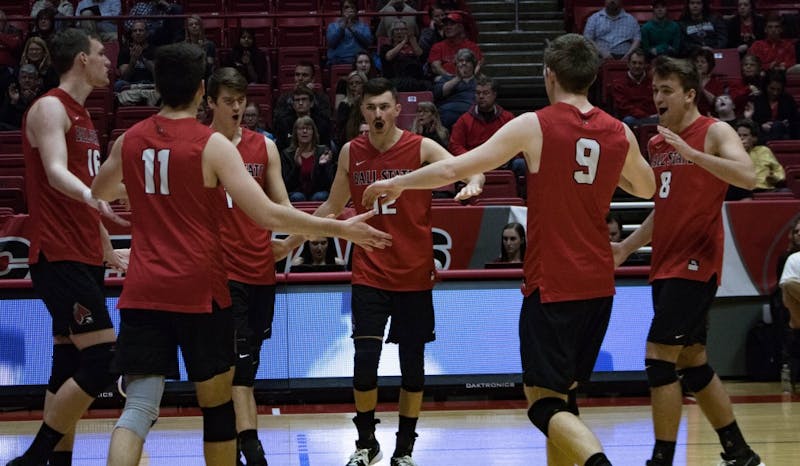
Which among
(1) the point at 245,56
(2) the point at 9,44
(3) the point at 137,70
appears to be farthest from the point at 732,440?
(2) the point at 9,44

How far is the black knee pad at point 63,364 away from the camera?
6.53 metres

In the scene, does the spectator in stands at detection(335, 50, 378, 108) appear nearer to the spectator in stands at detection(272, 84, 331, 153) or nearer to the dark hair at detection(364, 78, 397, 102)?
the spectator in stands at detection(272, 84, 331, 153)

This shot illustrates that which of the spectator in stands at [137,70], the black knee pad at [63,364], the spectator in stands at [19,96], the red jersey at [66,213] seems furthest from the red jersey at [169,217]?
the spectator in stands at [137,70]

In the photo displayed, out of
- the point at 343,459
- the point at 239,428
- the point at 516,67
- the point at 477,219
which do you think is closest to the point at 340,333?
the point at 477,219

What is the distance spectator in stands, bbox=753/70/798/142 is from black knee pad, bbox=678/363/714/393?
823 cm

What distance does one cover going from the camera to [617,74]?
15539mm

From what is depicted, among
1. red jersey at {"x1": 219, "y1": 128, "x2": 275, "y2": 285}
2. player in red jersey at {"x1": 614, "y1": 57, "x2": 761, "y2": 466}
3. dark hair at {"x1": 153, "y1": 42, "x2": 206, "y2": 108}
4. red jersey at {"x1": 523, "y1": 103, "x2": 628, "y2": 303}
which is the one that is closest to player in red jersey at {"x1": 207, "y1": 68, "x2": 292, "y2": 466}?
red jersey at {"x1": 219, "y1": 128, "x2": 275, "y2": 285}

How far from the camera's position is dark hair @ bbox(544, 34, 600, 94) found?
18.5 ft

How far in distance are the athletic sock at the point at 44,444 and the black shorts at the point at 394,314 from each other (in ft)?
6.30

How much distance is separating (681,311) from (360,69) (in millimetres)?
8652

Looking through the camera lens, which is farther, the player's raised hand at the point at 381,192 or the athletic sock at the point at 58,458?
the athletic sock at the point at 58,458

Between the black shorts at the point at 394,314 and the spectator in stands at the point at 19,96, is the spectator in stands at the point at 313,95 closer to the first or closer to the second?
the spectator in stands at the point at 19,96

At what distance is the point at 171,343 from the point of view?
532 cm

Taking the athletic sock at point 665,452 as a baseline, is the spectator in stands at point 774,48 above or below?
above
